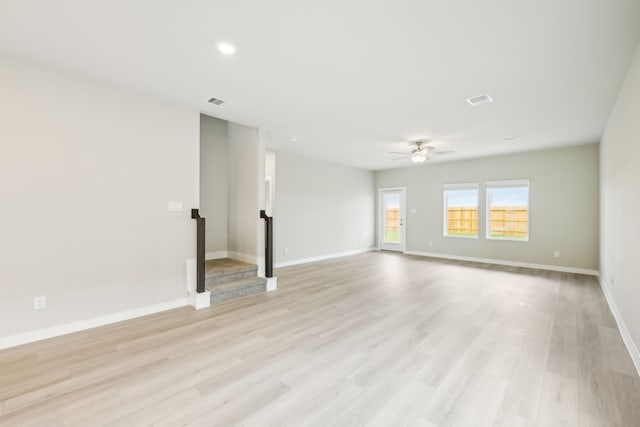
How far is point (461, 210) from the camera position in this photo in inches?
300

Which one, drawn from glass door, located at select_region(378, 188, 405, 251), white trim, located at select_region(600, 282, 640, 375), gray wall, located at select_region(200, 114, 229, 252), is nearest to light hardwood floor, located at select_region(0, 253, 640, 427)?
white trim, located at select_region(600, 282, 640, 375)

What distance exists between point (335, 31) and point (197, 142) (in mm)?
2550

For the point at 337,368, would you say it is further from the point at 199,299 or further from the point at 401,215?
the point at 401,215

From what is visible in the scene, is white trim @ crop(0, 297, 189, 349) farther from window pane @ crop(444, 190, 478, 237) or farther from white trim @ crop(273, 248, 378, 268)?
window pane @ crop(444, 190, 478, 237)

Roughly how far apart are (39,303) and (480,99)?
540 centimetres

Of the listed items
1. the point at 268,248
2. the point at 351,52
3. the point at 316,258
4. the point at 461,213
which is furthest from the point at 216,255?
the point at 461,213

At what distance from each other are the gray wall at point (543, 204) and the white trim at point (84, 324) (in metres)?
6.82

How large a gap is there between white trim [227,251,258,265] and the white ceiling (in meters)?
2.34

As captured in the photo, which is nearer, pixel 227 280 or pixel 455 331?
pixel 455 331

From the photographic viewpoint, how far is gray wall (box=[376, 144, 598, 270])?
5.85 metres

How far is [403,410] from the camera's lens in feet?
5.97

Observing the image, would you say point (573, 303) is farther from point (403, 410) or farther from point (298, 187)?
point (298, 187)

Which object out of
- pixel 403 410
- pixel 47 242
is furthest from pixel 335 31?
pixel 47 242

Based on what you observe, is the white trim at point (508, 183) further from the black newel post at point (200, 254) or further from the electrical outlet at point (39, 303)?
the electrical outlet at point (39, 303)
